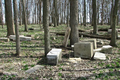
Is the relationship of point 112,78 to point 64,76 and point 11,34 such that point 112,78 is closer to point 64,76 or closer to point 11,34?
point 64,76

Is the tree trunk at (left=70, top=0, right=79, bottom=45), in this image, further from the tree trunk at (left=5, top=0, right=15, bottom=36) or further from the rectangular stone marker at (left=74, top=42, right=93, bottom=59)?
the tree trunk at (left=5, top=0, right=15, bottom=36)

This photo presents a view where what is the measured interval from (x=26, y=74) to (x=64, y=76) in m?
1.37

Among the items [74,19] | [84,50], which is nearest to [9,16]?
[74,19]

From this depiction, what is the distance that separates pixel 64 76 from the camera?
4.27 meters

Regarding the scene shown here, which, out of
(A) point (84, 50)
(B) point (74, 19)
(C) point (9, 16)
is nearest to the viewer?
(A) point (84, 50)

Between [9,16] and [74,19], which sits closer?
[74,19]

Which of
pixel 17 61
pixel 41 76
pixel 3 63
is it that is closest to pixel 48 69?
pixel 41 76

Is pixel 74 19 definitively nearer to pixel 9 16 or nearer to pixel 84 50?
pixel 84 50

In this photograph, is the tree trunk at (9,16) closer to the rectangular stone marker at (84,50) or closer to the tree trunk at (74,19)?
the tree trunk at (74,19)

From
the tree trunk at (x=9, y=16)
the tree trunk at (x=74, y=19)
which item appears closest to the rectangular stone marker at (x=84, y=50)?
the tree trunk at (x=74, y=19)

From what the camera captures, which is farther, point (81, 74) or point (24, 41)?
point (24, 41)

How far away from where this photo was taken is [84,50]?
255 inches

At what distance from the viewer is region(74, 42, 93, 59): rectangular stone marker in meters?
6.35

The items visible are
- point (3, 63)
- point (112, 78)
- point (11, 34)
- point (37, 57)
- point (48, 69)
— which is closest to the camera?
point (112, 78)
